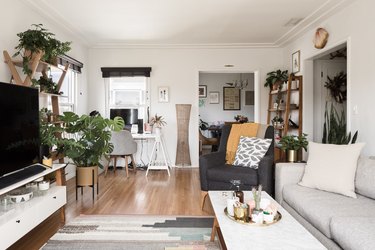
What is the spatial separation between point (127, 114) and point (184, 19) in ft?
7.86

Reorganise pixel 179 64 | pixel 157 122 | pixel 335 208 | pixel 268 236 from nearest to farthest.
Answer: pixel 268 236, pixel 335 208, pixel 157 122, pixel 179 64

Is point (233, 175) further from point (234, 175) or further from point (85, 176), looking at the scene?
point (85, 176)

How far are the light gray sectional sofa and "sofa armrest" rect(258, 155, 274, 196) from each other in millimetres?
212

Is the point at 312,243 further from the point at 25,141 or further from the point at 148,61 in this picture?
the point at 148,61

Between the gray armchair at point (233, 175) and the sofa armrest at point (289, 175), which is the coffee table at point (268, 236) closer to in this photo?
the sofa armrest at point (289, 175)

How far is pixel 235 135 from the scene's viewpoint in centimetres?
354

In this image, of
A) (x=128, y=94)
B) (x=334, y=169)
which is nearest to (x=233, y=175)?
(x=334, y=169)

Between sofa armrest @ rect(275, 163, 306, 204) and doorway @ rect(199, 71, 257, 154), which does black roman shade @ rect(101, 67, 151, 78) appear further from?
sofa armrest @ rect(275, 163, 306, 204)

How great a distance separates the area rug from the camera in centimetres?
218

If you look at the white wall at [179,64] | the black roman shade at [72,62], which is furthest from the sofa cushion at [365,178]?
the black roman shade at [72,62]

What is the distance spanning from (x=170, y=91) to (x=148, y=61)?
747mm

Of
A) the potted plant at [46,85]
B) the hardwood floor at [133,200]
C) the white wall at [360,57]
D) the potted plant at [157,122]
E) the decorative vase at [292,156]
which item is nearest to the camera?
the hardwood floor at [133,200]

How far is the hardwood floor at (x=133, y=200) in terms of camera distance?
8.48ft

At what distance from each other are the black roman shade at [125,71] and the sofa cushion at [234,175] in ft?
9.99
